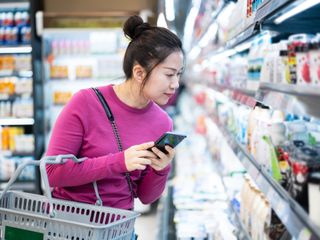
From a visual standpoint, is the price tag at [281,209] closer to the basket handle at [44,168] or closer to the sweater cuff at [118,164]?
the sweater cuff at [118,164]

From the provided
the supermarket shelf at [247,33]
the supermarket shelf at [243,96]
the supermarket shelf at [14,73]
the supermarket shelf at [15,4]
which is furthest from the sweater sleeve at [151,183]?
the supermarket shelf at [15,4]

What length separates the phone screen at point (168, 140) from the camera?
6.00ft

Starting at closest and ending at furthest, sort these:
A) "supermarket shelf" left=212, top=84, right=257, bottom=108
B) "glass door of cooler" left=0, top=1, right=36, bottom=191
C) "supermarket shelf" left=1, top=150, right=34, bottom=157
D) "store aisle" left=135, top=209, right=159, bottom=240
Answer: "supermarket shelf" left=212, top=84, right=257, bottom=108 → "store aisle" left=135, top=209, right=159, bottom=240 → "glass door of cooler" left=0, top=1, right=36, bottom=191 → "supermarket shelf" left=1, top=150, right=34, bottom=157

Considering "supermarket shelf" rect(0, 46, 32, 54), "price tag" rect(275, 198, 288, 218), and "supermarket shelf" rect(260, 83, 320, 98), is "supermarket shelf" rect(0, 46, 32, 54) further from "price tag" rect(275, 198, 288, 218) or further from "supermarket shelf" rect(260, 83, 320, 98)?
"price tag" rect(275, 198, 288, 218)

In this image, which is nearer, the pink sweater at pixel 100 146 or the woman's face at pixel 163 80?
the pink sweater at pixel 100 146

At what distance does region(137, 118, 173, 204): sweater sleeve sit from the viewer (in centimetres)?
228

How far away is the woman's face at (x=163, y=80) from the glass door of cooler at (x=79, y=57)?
432 cm

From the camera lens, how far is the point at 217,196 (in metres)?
3.73

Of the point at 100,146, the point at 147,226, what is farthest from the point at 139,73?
the point at 147,226

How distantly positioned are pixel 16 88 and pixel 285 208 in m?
5.47

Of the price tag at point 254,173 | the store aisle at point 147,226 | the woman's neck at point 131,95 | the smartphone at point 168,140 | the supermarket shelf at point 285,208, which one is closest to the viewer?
the supermarket shelf at point 285,208

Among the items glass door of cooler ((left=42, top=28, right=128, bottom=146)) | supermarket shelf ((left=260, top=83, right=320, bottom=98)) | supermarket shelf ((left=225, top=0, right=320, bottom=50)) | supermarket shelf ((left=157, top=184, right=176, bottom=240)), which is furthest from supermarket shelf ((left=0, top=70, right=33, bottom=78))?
supermarket shelf ((left=260, top=83, right=320, bottom=98))

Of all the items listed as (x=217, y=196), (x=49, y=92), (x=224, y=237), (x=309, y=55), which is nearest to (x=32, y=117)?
(x=49, y=92)

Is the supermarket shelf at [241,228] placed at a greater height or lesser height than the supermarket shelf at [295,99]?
lesser
